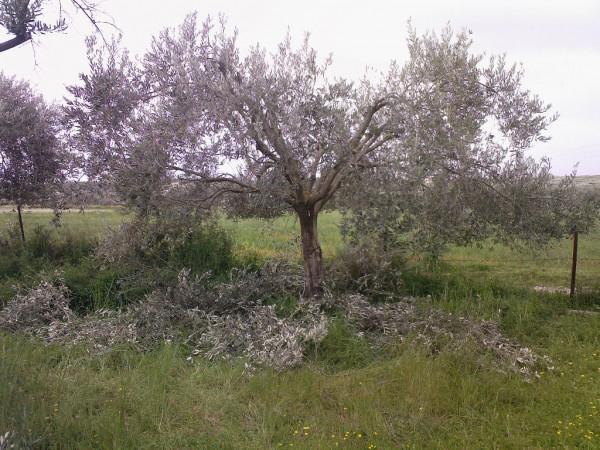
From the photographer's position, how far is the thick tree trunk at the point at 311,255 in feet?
22.8

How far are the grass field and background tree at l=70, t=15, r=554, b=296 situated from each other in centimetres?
207

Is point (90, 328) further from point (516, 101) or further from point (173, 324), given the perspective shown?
point (516, 101)

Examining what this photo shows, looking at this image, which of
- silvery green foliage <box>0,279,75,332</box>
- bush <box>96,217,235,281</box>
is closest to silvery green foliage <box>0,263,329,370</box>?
silvery green foliage <box>0,279,75,332</box>

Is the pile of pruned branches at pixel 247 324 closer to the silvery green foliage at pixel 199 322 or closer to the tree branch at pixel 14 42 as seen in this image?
the silvery green foliage at pixel 199 322

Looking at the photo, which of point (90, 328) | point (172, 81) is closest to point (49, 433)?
point (90, 328)

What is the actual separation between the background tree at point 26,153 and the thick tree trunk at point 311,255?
17.3ft

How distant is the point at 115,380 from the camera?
4.64 metres

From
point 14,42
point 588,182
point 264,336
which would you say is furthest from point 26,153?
point 588,182

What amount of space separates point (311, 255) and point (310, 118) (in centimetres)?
199

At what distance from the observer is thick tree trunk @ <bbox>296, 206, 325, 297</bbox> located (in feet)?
22.8

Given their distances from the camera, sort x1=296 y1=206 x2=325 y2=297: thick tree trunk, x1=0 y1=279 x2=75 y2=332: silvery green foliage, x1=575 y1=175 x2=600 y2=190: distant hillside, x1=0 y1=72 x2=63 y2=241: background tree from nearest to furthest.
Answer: x1=0 y1=279 x2=75 y2=332: silvery green foliage → x1=296 y1=206 x2=325 y2=297: thick tree trunk → x1=575 y1=175 x2=600 y2=190: distant hillside → x1=0 y1=72 x2=63 y2=241: background tree

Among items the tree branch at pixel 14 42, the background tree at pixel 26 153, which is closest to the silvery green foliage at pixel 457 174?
the tree branch at pixel 14 42

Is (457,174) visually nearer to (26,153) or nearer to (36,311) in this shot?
(36,311)

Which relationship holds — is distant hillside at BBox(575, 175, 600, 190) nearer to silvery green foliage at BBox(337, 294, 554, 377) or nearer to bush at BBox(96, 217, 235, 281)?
silvery green foliage at BBox(337, 294, 554, 377)
